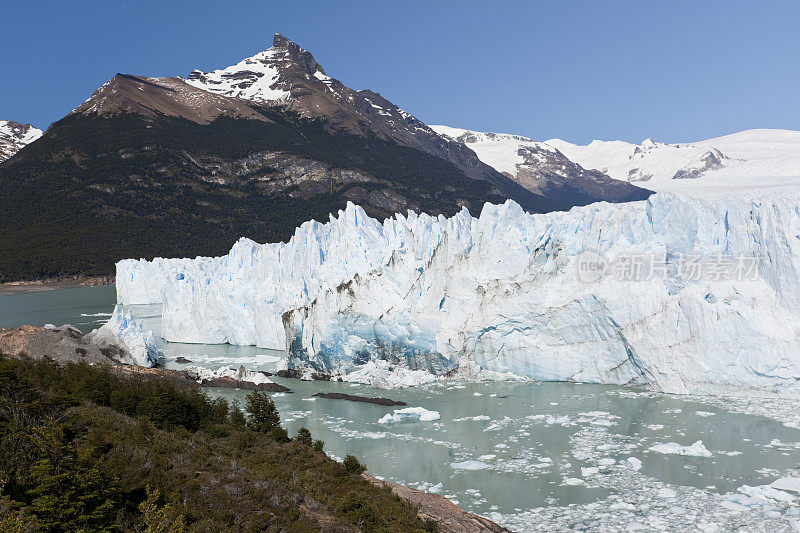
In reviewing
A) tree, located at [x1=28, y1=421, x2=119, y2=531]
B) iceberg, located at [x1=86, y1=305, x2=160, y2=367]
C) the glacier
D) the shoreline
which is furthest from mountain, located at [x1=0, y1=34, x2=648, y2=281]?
→ tree, located at [x1=28, y1=421, x2=119, y2=531]

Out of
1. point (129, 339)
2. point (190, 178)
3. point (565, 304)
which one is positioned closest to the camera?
point (565, 304)

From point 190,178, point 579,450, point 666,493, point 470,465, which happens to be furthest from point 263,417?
point 190,178

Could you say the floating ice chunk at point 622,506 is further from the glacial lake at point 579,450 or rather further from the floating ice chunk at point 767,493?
the floating ice chunk at point 767,493

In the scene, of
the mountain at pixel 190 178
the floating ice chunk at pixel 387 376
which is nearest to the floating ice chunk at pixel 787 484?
the floating ice chunk at pixel 387 376

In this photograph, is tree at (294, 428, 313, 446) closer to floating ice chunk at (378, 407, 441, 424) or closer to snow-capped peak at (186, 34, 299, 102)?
floating ice chunk at (378, 407, 441, 424)

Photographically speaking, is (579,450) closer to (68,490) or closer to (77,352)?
(68,490)
